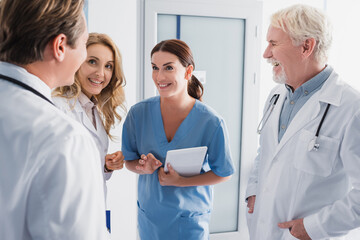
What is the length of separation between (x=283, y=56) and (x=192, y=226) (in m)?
0.85

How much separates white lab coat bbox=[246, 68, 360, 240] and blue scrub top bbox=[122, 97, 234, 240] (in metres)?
0.27

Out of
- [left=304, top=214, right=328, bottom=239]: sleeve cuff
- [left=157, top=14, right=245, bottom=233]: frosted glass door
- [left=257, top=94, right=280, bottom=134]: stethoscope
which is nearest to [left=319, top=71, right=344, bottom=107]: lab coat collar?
[left=257, top=94, right=280, bottom=134]: stethoscope

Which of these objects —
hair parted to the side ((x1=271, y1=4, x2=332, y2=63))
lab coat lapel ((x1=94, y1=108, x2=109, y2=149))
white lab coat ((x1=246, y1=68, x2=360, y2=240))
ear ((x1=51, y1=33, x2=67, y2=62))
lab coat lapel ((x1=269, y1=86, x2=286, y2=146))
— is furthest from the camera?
lab coat lapel ((x1=94, y1=108, x2=109, y2=149))

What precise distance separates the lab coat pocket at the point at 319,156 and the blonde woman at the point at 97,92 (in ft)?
2.87

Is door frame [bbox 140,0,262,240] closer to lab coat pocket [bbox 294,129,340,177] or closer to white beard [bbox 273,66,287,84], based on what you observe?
white beard [bbox 273,66,287,84]

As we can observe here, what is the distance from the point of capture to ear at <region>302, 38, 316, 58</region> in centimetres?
111

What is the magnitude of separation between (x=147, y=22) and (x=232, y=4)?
65 cm

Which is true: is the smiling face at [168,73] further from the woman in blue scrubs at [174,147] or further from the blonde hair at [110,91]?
the blonde hair at [110,91]

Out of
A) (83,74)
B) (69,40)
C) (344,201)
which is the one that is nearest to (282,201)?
(344,201)

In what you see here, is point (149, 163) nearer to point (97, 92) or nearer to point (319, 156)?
point (97, 92)

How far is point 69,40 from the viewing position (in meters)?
0.67

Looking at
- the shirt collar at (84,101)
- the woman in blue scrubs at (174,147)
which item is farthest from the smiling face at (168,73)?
the shirt collar at (84,101)

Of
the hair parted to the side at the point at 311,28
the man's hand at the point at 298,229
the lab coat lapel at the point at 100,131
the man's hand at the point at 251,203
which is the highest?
the hair parted to the side at the point at 311,28

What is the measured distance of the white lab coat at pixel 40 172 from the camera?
53 cm
